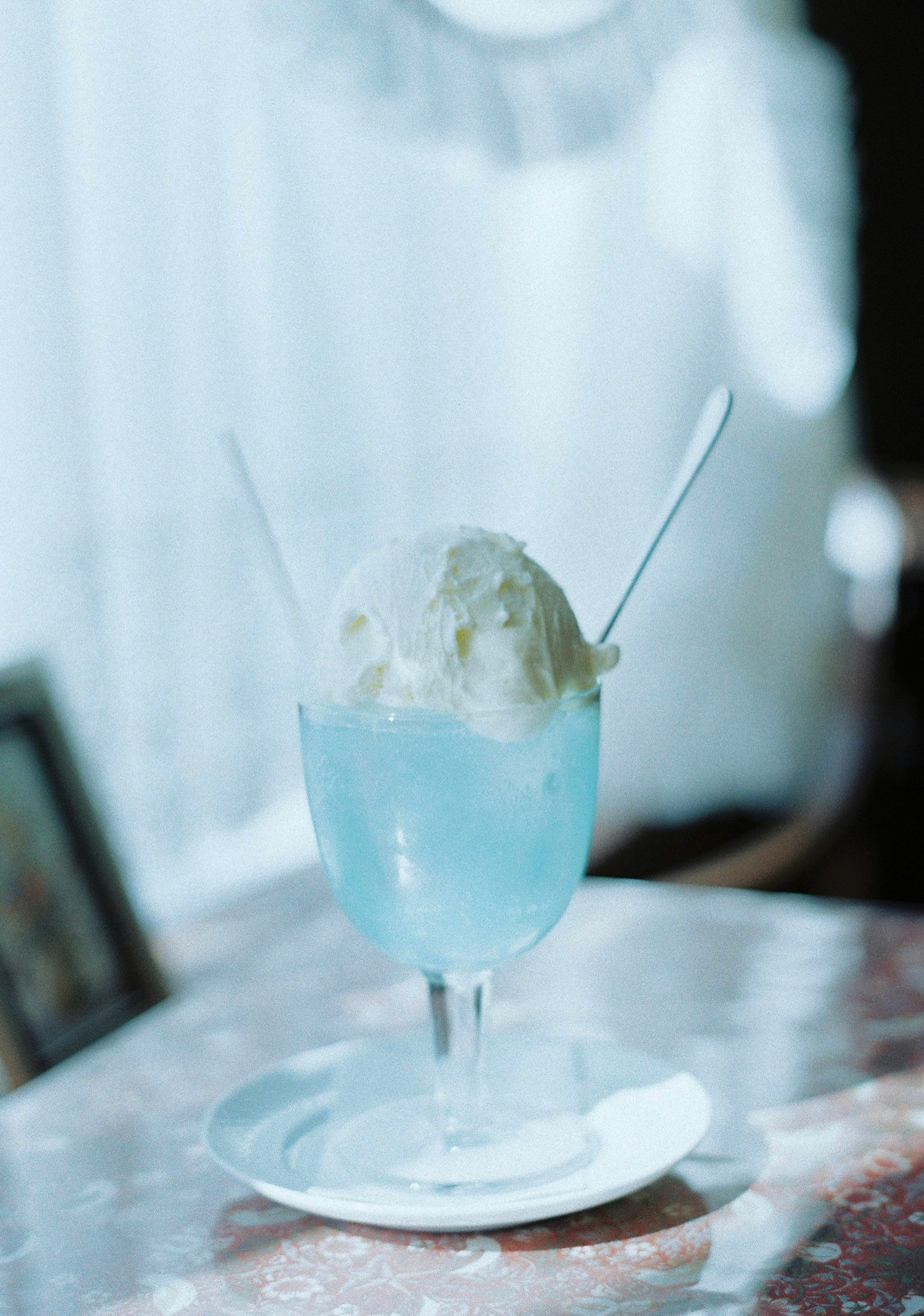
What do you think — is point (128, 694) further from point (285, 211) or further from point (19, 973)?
point (285, 211)

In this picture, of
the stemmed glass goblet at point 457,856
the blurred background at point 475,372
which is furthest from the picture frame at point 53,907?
the stemmed glass goblet at point 457,856

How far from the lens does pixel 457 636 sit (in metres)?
0.70

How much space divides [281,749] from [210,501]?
0.99 feet

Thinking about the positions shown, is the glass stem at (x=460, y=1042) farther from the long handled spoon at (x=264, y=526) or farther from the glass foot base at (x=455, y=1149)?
the long handled spoon at (x=264, y=526)

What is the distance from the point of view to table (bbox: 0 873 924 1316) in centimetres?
65

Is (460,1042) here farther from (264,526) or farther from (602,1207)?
(264,526)

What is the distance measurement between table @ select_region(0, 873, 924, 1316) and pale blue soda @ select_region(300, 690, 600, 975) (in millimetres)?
140

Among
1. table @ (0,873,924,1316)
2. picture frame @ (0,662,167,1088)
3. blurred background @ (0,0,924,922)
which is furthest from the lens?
blurred background @ (0,0,924,922)

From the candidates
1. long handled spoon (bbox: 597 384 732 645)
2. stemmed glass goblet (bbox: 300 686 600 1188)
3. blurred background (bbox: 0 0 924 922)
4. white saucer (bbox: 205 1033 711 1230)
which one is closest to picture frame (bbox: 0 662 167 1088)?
blurred background (bbox: 0 0 924 922)

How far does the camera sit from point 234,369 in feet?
5.14

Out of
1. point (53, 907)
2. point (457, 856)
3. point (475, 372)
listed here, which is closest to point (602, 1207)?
point (457, 856)

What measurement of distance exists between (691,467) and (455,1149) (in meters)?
0.36

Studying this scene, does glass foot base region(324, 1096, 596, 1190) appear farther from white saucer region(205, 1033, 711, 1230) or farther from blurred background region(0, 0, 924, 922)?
blurred background region(0, 0, 924, 922)

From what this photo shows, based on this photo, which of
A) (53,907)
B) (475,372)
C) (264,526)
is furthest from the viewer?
(475,372)
